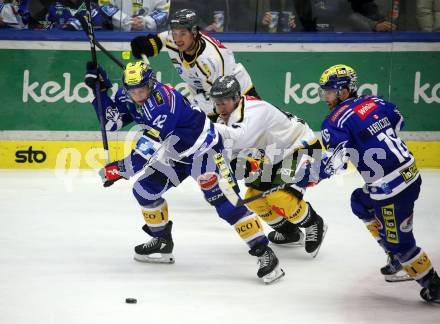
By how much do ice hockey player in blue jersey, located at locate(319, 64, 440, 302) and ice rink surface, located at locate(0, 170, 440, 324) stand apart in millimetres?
274

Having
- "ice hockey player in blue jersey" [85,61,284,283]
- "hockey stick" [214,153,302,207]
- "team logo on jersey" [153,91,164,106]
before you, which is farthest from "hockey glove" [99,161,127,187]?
"hockey stick" [214,153,302,207]

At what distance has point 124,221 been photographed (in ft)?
22.9

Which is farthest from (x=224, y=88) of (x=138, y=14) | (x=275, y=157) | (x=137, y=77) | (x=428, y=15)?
(x=428, y=15)

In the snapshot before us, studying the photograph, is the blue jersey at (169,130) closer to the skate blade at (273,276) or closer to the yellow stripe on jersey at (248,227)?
the yellow stripe on jersey at (248,227)

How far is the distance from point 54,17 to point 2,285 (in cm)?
398

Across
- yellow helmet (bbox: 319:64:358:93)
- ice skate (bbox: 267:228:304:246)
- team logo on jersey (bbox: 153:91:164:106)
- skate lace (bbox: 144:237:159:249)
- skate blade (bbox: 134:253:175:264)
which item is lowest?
ice skate (bbox: 267:228:304:246)

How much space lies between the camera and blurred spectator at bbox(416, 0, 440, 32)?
348 inches

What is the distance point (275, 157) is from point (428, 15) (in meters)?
3.58

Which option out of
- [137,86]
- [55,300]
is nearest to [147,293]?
[55,300]

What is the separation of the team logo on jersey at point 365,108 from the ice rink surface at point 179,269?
1045 millimetres

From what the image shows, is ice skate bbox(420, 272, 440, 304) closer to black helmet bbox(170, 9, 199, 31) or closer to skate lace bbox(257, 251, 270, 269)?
skate lace bbox(257, 251, 270, 269)

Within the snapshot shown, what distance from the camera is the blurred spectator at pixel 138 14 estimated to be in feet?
28.3

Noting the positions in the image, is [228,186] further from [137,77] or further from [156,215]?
[137,77]

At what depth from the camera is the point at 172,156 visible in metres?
5.59
